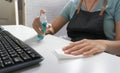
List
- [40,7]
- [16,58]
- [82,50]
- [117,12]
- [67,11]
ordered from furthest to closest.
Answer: [40,7]
[67,11]
[117,12]
[82,50]
[16,58]

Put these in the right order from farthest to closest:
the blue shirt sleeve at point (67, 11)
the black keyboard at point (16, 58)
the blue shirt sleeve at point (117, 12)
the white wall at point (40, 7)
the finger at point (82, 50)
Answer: the white wall at point (40, 7) → the blue shirt sleeve at point (67, 11) → the blue shirt sleeve at point (117, 12) → the finger at point (82, 50) → the black keyboard at point (16, 58)

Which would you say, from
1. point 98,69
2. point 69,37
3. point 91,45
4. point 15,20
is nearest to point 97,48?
point 91,45

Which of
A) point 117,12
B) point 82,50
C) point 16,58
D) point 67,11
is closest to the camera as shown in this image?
point 16,58

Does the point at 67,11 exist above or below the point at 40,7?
above

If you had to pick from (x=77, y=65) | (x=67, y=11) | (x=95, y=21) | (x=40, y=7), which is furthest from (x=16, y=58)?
(x=40, y=7)

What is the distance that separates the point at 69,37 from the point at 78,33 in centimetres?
11

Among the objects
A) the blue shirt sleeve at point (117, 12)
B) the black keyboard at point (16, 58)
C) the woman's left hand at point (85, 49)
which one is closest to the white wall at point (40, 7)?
the blue shirt sleeve at point (117, 12)

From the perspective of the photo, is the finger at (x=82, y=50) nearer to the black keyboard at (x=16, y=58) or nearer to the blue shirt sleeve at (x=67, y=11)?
the black keyboard at (x=16, y=58)

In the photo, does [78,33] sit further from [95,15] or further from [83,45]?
[83,45]

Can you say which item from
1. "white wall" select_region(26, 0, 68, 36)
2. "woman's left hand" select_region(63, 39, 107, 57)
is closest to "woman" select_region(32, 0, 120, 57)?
"woman's left hand" select_region(63, 39, 107, 57)

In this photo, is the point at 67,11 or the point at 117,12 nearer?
the point at 117,12

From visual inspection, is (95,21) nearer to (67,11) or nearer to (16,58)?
(67,11)

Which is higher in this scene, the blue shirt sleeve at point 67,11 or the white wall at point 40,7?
the blue shirt sleeve at point 67,11

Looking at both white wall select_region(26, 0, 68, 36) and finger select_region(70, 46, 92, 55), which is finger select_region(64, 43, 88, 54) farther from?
white wall select_region(26, 0, 68, 36)
